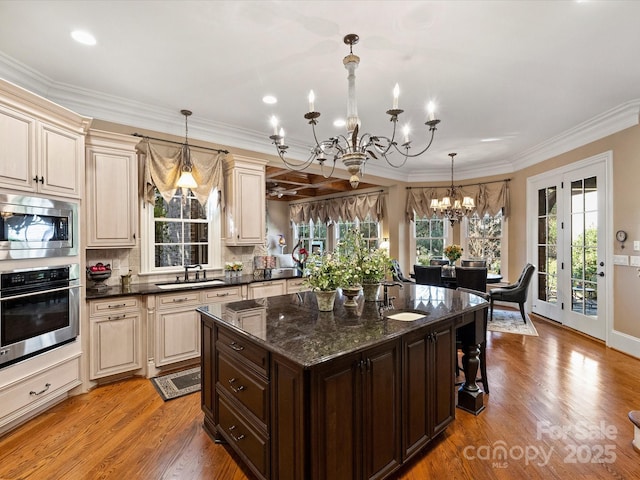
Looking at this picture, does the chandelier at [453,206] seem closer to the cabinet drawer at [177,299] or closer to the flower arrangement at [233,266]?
the flower arrangement at [233,266]

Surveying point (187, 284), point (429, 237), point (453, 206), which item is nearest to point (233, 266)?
point (187, 284)

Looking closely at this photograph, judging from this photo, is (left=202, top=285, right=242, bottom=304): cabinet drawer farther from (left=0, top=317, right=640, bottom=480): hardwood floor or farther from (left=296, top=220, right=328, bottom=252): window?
(left=296, top=220, right=328, bottom=252): window

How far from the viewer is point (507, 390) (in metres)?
2.99

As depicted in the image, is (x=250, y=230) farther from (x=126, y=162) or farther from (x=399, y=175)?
(x=399, y=175)

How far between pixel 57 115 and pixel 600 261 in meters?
6.23

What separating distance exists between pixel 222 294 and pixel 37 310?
5.24ft

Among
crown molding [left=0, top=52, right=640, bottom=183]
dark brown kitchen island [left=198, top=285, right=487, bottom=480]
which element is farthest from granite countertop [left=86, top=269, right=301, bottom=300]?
crown molding [left=0, top=52, right=640, bottom=183]

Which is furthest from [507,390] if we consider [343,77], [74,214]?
[74,214]

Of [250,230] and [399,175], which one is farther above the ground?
[399,175]

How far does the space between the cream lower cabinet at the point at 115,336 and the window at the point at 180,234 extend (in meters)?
0.69

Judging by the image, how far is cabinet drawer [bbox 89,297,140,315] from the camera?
301cm

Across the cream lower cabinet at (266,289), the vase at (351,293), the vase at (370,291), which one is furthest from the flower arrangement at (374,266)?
the cream lower cabinet at (266,289)

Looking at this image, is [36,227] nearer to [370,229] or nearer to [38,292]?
[38,292]

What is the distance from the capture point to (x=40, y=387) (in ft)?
8.31
